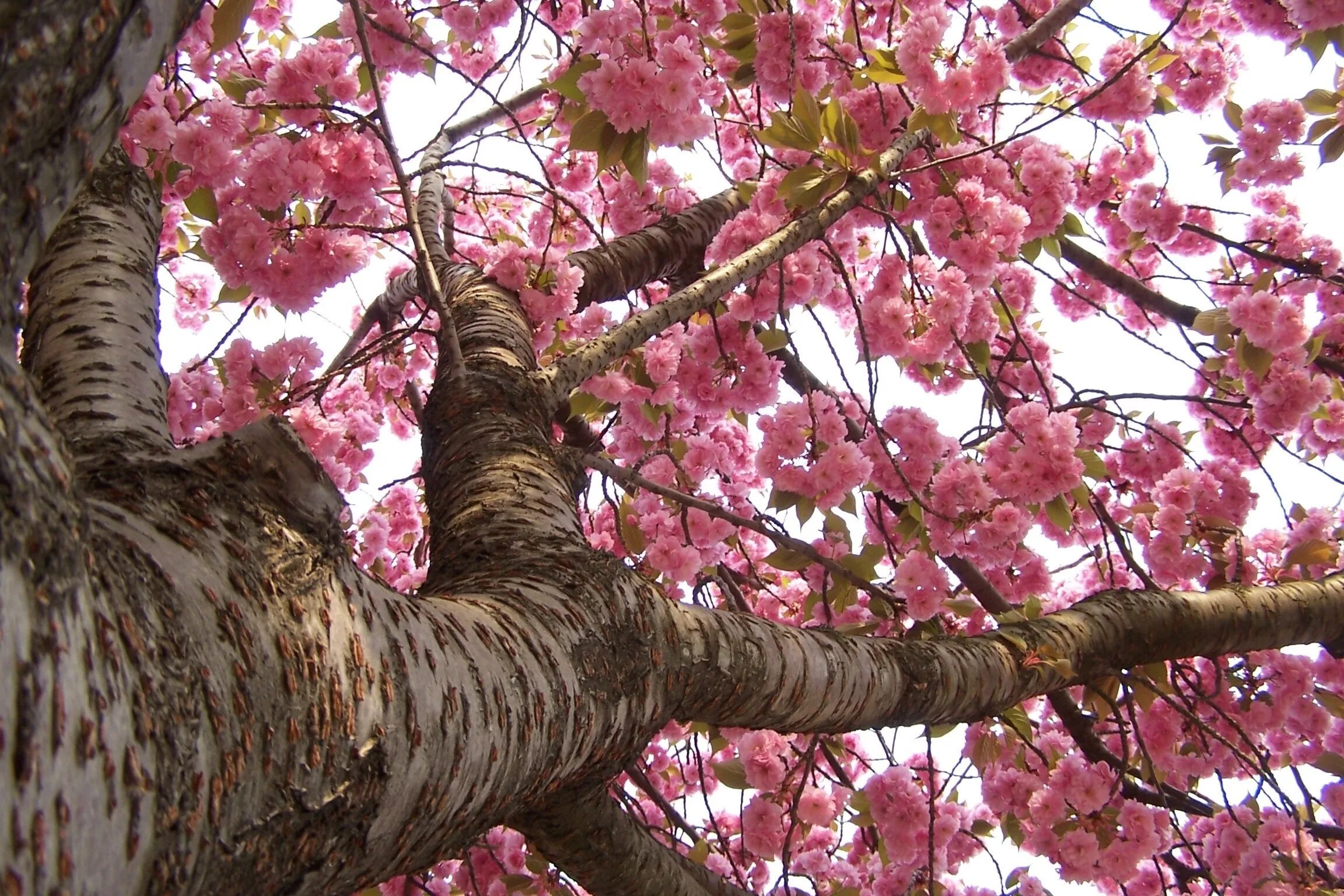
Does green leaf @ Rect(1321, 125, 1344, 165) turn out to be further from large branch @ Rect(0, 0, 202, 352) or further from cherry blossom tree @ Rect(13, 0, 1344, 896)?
large branch @ Rect(0, 0, 202, 352)

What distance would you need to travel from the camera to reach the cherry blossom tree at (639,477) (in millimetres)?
512

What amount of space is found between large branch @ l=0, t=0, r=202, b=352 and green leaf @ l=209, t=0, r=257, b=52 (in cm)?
106

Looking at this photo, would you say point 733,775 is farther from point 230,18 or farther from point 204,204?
point 230,18

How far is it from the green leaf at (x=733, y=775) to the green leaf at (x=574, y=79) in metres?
1.79

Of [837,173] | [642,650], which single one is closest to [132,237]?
[642,650]

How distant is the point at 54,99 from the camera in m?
0.41

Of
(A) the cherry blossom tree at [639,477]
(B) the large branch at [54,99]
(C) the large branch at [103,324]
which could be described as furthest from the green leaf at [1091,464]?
(B) the large branch at [54,99]

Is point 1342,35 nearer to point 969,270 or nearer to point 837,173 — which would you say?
point 969,270

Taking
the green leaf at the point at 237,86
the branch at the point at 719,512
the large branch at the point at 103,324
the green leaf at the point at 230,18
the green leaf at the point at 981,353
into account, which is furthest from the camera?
the green leaf at the point at 981,353

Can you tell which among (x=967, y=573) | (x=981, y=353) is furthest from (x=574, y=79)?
(x=967, y=573)

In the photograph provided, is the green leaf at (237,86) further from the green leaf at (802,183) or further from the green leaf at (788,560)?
the green leaf at (788,560)

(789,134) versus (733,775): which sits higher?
(789,134)

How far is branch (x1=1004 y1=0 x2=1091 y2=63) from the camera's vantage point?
2240 mm

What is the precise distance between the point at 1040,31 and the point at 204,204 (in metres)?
2.20
